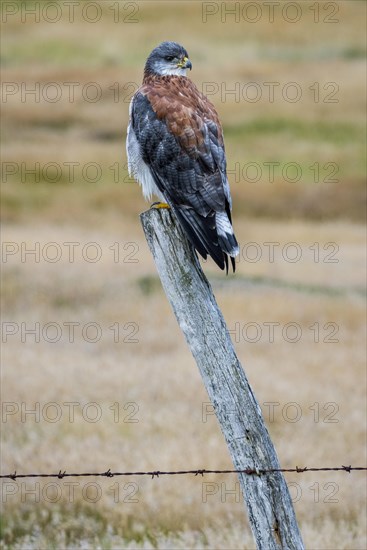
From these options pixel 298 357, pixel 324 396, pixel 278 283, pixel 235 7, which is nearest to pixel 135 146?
pixel 324 396

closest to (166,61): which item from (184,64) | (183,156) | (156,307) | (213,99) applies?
(184,64)

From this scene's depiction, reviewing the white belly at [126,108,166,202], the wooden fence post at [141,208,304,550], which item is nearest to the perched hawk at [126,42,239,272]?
the white belly at [126,108,166,202]

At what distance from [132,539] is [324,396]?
527 cm

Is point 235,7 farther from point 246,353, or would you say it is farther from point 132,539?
point 132,539

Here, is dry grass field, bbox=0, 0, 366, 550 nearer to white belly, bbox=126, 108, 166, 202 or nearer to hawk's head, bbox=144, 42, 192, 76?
white belly, bbox=126, 108, 166, 202

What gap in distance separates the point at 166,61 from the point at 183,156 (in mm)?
1456

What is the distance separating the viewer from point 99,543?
345 inches

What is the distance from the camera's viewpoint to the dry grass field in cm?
963

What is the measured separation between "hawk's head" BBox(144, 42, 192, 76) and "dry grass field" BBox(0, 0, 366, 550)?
3.62 meters

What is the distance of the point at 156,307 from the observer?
19.1m

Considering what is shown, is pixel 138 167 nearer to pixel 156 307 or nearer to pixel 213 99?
pixel 156 307

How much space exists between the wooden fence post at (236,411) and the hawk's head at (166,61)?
3.04 metres

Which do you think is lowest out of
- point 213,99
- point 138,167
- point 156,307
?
point 213,99

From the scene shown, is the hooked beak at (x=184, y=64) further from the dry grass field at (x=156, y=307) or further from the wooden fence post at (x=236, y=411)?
the dry grass field at (x=156, y=307)
